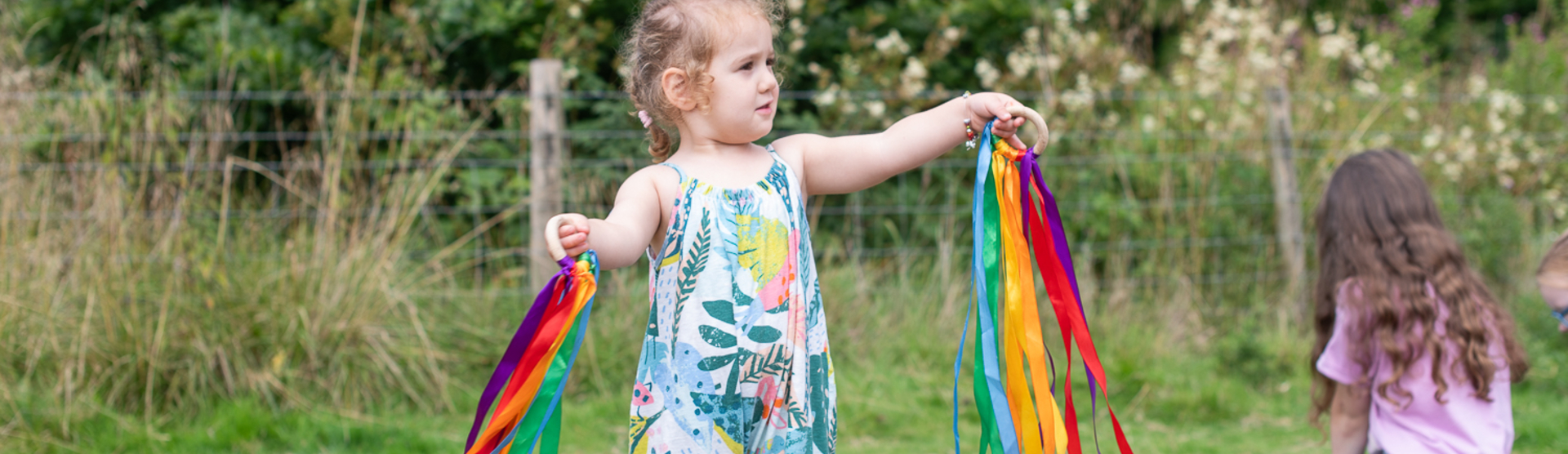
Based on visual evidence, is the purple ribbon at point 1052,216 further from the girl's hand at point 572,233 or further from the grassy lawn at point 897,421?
the grassy lawn at point 897,421

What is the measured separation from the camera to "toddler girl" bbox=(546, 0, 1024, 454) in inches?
68.6

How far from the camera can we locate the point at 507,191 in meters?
5.04

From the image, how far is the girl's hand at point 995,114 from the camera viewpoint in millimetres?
1813

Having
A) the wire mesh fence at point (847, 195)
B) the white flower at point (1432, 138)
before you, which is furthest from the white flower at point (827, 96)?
the white flower at point (1432, 138)

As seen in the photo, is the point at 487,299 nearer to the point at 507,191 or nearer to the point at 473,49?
the point at 507,191

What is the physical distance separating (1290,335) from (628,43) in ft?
13.4

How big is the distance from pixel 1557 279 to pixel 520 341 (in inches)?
87.8

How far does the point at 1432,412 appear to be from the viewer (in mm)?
2602

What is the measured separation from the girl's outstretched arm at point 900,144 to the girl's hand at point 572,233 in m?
0.47

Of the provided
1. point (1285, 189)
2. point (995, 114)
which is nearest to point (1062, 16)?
point (1285, 189)

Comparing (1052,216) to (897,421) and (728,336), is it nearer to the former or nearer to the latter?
(728,336)

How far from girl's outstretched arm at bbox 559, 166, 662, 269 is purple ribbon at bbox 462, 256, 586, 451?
0.06 meters

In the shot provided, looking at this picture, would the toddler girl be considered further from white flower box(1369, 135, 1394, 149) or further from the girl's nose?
white flower box(1369, 135, 1394, 149)

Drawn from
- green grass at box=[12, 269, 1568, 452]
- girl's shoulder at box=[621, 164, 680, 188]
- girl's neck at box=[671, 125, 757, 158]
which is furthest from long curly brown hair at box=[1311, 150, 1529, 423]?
girl's shoulder at box=[621, 164, 680, 188]
